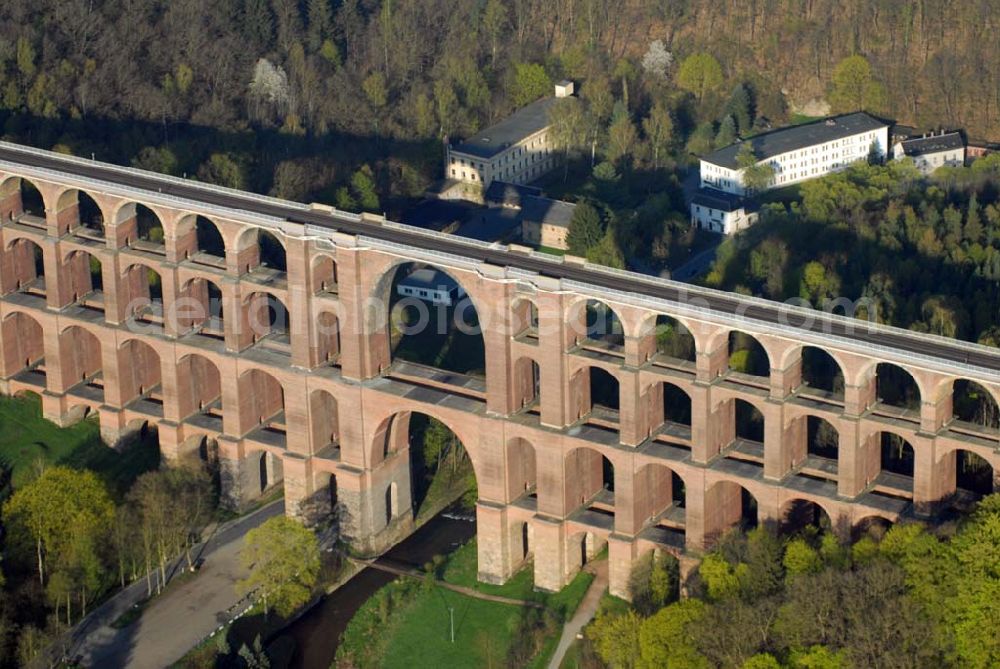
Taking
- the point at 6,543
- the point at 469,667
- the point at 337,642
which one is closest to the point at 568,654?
the point at 469,667

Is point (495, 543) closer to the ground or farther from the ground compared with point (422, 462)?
closer to the ground

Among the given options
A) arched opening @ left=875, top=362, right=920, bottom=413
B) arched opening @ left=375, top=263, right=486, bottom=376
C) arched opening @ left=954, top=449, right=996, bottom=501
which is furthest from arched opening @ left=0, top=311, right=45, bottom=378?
arched opening @ left=954, top=449, right=996, bottom=501

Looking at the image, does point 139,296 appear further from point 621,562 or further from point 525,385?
point 621,562

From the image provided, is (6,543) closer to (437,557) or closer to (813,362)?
(437,557)

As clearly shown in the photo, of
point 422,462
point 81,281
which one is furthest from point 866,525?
point 81,281

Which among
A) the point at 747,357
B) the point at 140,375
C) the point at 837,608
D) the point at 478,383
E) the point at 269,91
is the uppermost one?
the point at 269,91

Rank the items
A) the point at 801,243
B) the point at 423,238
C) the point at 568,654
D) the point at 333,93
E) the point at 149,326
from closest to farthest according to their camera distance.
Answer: the point at 568,654, the point at 423,238, the point at 149,326, the point at 801,243, the point at 333,93
